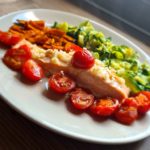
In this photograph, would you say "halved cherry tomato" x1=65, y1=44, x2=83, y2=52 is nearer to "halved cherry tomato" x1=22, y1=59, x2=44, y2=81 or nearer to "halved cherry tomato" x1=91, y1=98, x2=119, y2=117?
"halved cherry tomato" x1=22, y1=59, x2=44, y2=81

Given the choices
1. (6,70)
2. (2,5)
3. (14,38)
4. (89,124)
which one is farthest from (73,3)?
(89,124)

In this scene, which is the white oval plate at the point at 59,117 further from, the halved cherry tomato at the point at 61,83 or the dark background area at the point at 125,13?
the dark background area at the point at 125,13

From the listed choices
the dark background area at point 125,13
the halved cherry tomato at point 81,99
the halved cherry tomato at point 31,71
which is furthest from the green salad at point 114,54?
the dark background area at point 125,13

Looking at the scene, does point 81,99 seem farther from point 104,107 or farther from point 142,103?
point 142,103

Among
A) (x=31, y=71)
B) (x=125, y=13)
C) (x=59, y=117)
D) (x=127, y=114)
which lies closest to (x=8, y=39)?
(x=31, y=71)

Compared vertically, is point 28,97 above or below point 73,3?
above

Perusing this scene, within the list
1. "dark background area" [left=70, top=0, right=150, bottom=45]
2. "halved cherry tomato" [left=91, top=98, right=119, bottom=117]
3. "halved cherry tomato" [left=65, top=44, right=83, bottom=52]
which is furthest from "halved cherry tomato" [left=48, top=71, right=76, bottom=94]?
"dark background area" [left=70, top=0, right=150, bottom=45]

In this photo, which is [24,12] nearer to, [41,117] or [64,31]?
[64,31]
